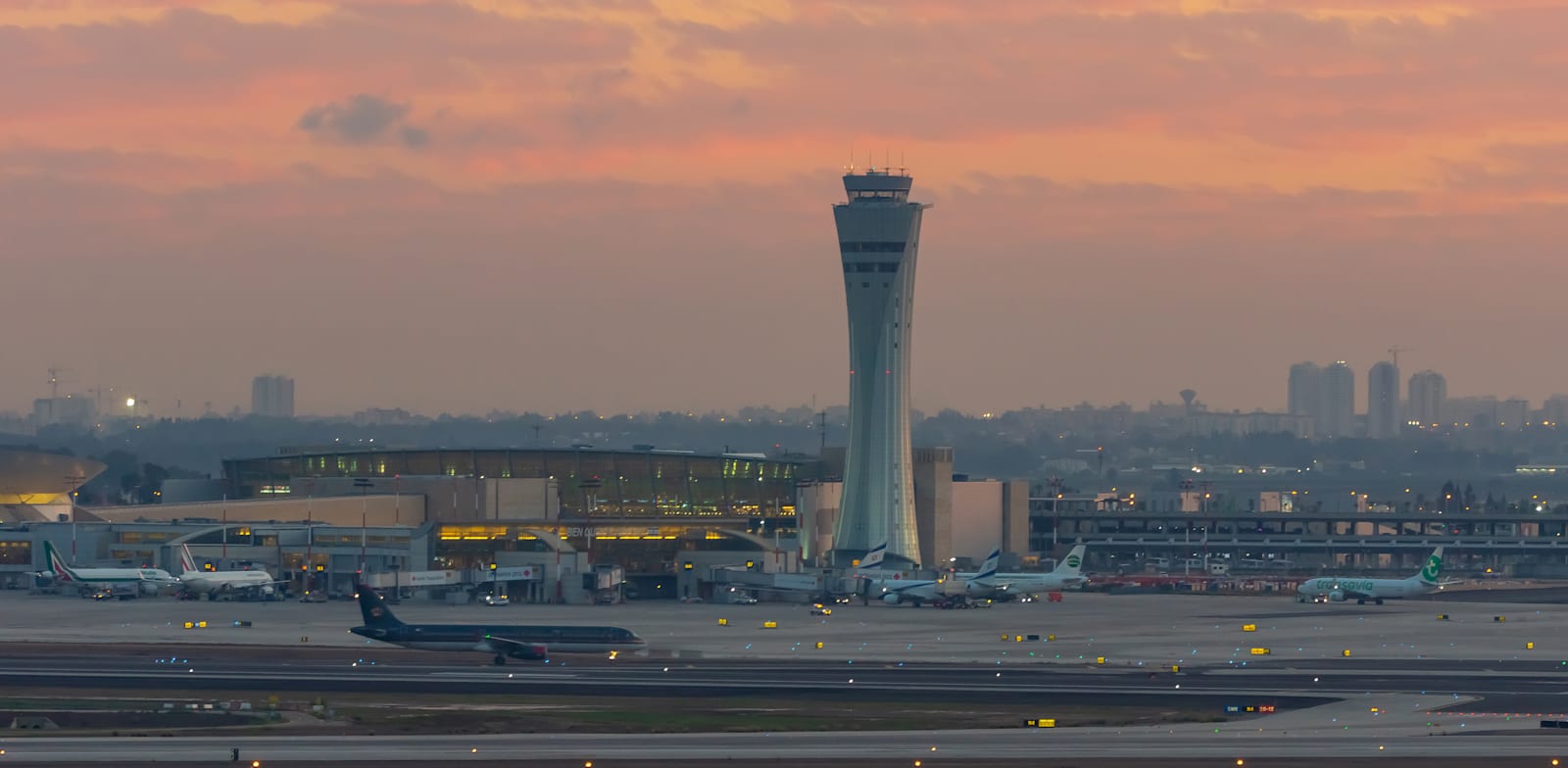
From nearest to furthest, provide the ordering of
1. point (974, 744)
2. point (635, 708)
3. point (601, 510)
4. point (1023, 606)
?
point (974, 744), point (635, 708), point (1023, 606), point (601, 510)

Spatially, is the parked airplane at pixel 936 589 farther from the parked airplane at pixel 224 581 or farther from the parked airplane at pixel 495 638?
the parked airplane at pixel 495 638

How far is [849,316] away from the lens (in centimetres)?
15212

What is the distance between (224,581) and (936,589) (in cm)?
4057

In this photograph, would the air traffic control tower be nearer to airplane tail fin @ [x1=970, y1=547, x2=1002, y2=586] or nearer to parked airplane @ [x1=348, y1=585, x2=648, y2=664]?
airplane tail fin @ [x1=970, y1=547, x2=1002, y2=586]

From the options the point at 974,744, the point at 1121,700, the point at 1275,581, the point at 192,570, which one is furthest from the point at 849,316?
the point at 974,744

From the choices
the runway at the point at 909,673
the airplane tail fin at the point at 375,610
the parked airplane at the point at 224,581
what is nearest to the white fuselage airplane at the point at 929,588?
the runway at the point at 909,673

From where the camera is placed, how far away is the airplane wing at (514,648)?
79000mm

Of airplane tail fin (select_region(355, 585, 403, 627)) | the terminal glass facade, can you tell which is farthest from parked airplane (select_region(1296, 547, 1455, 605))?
airplane tail fin (select_region(355, 585, 403, 627))

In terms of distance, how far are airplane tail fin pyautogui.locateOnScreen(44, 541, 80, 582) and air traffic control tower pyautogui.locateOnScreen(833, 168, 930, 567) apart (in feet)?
186

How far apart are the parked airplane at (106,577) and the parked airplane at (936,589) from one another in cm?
4105

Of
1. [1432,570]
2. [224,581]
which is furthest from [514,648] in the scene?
[1432,570]

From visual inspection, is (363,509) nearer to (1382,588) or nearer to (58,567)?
(58,567)

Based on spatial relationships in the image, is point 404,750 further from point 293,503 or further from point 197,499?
point 197,499

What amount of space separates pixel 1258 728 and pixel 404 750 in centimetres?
2260
